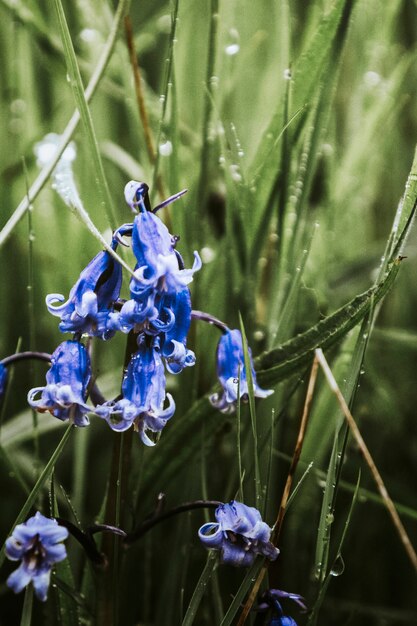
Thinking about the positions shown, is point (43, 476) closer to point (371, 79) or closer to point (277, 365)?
point (277, 365)

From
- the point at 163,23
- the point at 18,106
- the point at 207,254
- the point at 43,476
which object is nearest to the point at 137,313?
the point at 43,476

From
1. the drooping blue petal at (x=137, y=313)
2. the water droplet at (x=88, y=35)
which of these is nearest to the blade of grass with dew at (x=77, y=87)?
the drooping blue petal at (x=137, y=313)

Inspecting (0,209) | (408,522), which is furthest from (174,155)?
(408,522)

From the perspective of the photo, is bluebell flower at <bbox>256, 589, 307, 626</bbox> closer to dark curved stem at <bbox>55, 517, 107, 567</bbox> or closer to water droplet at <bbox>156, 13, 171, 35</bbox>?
dark curved stem at <bbox>55, 517, 107, 567</bbox>

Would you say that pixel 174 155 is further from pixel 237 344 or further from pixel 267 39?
pixel 267 39

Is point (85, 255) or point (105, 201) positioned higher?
point (85, 255)

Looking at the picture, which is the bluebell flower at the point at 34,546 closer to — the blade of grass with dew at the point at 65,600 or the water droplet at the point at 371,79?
the blade of grass with dew at the point at 65,600

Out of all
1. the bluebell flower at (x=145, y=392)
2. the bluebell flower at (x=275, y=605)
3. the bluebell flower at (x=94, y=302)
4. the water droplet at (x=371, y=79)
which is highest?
the water droplet at (x=371, y=79)
